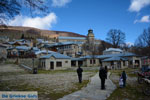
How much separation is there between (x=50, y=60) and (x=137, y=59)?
23.6m

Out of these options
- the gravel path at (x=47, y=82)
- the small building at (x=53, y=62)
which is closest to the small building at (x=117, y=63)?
the small building at (x=53, y=62)

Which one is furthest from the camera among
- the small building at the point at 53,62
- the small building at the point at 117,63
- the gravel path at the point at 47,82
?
the small building at the point at 117,63

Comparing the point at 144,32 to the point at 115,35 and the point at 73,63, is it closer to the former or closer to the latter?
the point at 73,63

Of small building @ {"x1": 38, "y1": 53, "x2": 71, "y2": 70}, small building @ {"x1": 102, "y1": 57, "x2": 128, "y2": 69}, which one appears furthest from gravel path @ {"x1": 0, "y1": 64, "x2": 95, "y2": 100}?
small building @ {"x1": 102, "y1": 57, "x2": 128, "y2": 69}

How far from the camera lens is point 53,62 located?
35.2m

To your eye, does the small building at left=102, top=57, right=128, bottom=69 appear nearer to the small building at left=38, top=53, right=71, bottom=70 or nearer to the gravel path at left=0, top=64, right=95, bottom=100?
the small building at left=38, top=53, right=71, bottom=70

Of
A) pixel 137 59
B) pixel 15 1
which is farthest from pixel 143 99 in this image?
pixel 137 59

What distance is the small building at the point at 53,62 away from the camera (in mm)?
34500

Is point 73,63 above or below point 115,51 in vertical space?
below

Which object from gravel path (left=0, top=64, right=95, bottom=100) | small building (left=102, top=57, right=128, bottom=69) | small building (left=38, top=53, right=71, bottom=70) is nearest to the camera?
gravel path (left=0, top=64, right=95, bottom=100)

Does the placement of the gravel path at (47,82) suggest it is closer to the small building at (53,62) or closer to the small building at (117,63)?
the small building at (53,62)

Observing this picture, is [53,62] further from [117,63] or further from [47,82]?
[47,82]

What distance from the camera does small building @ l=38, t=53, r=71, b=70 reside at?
34.5 meters

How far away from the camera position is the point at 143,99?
712 centimetres
